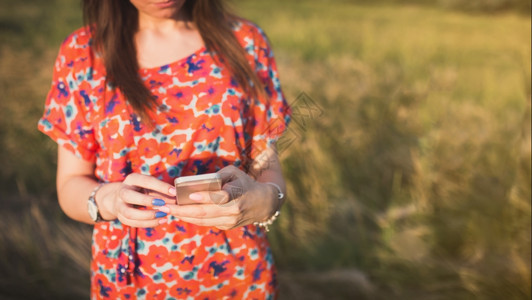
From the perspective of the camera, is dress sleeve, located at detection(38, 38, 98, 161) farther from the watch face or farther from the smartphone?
the smartphone

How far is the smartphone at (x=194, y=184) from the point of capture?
0.98 meters

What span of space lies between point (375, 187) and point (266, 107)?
1.84 m

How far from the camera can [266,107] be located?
1436mm

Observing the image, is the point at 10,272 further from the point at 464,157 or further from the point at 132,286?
the point at 464,157

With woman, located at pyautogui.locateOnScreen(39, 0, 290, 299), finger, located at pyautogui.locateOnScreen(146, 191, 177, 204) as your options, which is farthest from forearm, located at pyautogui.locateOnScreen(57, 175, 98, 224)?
finger, located at pyautogui.locateOnScreen(146, 191, 177, 204)

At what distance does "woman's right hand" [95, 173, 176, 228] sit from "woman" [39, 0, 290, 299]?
0.09 m

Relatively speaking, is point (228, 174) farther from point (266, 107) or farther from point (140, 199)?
point (266, 107)

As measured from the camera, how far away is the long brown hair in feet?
4.22

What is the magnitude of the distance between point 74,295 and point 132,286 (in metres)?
1.56

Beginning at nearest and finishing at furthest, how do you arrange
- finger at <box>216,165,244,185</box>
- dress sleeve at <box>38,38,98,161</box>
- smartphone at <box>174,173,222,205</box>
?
smartphone at <box>174,173,222,205</box>, finger at <box>216,165,244,185</box>, dress sleeve at <box>38,38,98,161</box>

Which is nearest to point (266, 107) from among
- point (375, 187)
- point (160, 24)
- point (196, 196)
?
point (160, 24)

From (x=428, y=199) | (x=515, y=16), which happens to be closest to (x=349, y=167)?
(x=428, y=199)

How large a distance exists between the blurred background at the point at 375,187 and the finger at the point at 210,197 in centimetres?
40

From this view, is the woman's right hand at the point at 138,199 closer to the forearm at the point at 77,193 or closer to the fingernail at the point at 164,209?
the fingernail at the point at 164,209
